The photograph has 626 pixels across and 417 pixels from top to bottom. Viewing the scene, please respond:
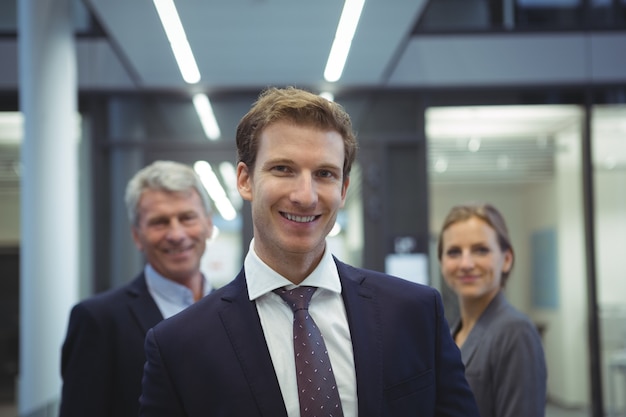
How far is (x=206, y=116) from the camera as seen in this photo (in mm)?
7125

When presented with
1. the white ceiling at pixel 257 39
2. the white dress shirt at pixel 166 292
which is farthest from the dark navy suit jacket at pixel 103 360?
the white ceiling at pixel 257 39

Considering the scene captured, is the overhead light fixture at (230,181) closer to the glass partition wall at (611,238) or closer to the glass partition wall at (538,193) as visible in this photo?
the glass partition wall at (538,193)

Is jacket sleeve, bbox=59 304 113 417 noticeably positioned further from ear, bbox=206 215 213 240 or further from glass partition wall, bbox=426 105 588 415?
glass partition wall, bbox=426 105 588 415

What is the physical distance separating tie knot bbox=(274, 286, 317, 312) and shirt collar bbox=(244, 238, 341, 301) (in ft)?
0.04

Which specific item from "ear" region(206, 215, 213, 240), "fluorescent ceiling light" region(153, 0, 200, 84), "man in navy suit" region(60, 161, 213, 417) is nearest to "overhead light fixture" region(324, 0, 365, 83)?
"fluorescent ceiling light" region(153, 0, 200, 84)

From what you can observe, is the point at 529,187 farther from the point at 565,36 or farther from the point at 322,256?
the point at 322,256

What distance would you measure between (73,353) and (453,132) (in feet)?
16.4

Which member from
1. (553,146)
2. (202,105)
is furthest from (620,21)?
(202,105)

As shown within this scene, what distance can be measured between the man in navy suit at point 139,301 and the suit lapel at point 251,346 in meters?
1.00

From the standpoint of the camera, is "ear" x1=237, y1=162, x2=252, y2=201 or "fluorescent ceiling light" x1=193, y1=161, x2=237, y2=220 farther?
"fluorescent ceiling light" x1=193, y1=161, x2=237, y2=220

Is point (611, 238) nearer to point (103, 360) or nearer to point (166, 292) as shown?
point (166, 292)

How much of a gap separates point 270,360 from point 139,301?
121cm

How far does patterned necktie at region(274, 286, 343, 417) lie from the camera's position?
1.77m

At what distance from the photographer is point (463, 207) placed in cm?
303
